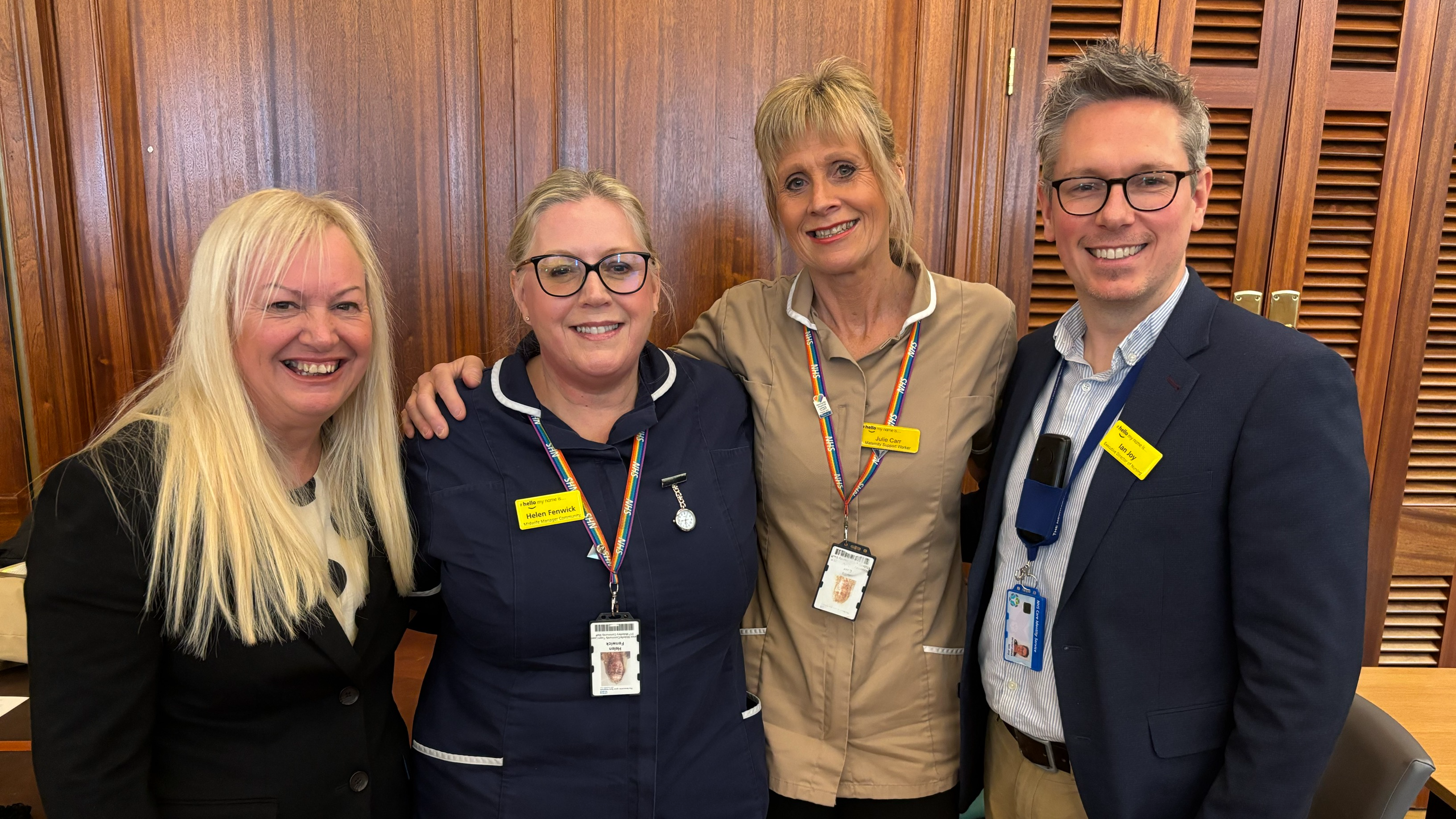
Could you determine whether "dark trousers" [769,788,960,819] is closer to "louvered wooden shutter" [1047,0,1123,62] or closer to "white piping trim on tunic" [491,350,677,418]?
"white piping trim on tunic" [491,350,677,418]

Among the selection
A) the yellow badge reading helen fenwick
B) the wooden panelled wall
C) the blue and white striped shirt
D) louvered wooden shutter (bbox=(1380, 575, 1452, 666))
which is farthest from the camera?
louvered wooden shutter (bbox=(1380, 575, 1452, 666))

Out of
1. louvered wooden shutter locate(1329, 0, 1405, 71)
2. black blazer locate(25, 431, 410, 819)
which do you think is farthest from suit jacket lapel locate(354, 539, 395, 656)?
louvered wooden shutter locate(1329, 0, 1405, 71)

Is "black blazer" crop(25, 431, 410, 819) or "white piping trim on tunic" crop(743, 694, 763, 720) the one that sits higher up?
"black blazer" crop(25, 431, 410, 819)

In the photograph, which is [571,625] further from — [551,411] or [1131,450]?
[1131,450]

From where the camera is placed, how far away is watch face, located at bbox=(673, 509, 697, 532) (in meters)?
1.46

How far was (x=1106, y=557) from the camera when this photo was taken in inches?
48.0

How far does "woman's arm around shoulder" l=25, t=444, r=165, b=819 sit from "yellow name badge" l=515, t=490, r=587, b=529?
0.54 meters

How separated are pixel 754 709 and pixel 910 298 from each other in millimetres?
900

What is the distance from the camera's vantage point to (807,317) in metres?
1.71

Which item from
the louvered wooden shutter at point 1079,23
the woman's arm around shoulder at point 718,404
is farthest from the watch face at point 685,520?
the louvered wooden shutter at point 1079,23

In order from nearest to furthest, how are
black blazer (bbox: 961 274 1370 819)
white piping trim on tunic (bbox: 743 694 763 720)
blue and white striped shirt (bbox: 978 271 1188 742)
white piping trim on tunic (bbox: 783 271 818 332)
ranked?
black blazer (bbox: 961 274 1370 819), blue and white striped shirt (bbox: 978 271 1188 742), white piping trim on tunic (bbox: 743 694 763 720), white piping trim on tunic (bbox: 783 271 818 332)

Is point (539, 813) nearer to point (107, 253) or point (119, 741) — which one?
point (119, 741)

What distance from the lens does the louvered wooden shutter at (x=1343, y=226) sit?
2.24m

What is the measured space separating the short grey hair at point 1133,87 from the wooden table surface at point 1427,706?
1284 millimetres
